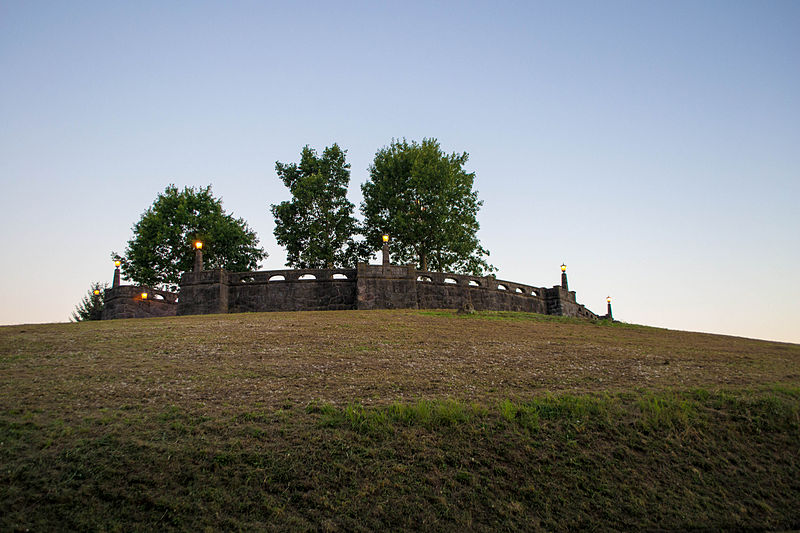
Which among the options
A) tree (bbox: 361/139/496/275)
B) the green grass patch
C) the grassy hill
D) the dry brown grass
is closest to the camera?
the green grass patch

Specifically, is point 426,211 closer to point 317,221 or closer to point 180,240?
point 317,221

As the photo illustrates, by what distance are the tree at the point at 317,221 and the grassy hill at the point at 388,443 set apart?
26.7m

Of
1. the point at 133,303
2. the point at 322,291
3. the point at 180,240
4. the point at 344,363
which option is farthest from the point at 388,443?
the point at 180,240

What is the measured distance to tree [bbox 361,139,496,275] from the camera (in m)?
38.4

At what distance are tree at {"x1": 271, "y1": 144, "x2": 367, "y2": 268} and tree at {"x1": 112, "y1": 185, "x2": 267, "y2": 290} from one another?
535cm

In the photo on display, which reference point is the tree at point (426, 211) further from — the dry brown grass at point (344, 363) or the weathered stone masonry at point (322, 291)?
the dry brown grass at point (344, 363)

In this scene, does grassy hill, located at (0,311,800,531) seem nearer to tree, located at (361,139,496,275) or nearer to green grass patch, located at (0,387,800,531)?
green grass patch, located at (0,387,800,531)

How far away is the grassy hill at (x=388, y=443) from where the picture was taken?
19.2 feet

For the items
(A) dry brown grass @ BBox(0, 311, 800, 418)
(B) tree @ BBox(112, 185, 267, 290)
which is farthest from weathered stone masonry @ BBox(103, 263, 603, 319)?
(B) tree @ BBox(112, 185, 267, 290)

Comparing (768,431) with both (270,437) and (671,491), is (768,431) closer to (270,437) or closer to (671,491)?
(671,491)

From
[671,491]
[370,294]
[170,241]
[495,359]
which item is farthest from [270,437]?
[170,241]

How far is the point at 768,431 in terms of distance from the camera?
8.46 meters

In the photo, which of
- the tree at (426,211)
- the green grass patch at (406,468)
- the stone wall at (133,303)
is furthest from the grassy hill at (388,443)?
the tree at (426,211)

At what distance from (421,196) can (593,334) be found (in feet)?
74.2
